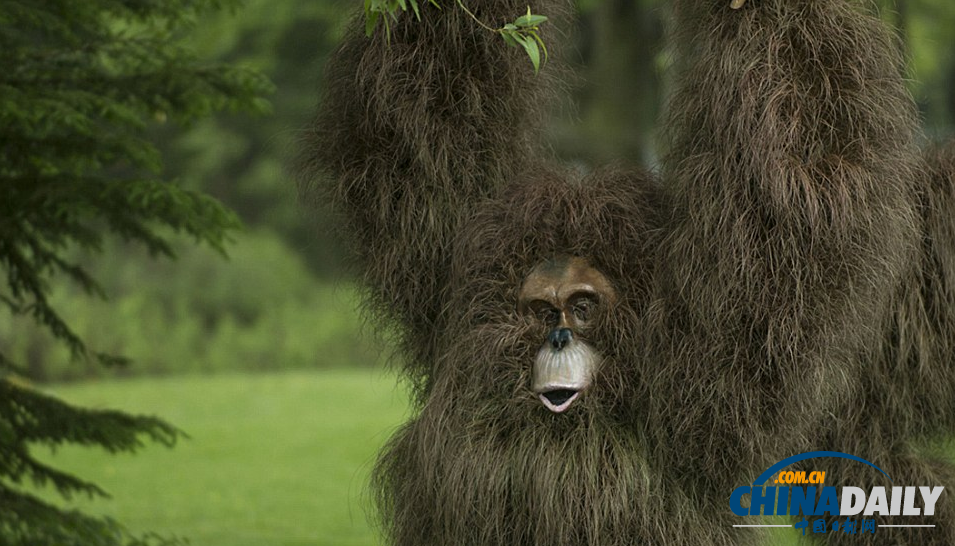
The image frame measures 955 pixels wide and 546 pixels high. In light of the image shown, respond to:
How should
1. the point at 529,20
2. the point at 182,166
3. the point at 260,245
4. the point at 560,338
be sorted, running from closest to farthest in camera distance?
the point at 529,20 < the point at 560,338 < the point at 260,245 < the point at 182,166

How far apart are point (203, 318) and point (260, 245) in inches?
62.5

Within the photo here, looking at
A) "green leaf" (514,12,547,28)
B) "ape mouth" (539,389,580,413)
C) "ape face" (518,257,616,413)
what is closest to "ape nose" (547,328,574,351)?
"ape face" (518,257,616,413)

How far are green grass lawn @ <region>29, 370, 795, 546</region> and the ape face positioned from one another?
830mm

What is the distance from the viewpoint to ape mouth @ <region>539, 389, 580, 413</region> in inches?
118

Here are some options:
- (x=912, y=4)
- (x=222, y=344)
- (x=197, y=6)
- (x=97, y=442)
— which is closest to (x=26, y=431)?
(x=97, y=442)

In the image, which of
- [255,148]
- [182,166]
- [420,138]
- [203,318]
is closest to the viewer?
[420,138]

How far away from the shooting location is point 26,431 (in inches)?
178

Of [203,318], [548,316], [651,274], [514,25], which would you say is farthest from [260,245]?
[514,25]

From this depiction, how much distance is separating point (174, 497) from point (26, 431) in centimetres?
289

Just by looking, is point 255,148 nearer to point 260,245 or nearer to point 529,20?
point 260,245

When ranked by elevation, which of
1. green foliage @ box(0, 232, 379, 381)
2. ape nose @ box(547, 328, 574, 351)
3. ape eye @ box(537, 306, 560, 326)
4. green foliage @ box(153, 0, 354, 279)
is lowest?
ape nose @ box(547, 328, 574, 351)

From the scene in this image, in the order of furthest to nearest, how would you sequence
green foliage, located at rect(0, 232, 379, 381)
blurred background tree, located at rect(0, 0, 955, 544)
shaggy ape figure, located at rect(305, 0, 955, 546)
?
green foliage, located at rect(0, 232, 379, 381) → blurred background tree, located at rect(0, 0, 955, 544) → shaggy ape figure, located at rect(305, 0, 955, 546)

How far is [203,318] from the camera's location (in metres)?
17.1

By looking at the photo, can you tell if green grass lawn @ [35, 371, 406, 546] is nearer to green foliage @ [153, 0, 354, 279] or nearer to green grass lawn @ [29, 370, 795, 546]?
green grass lawn @ [29, 370, 795, 546]
